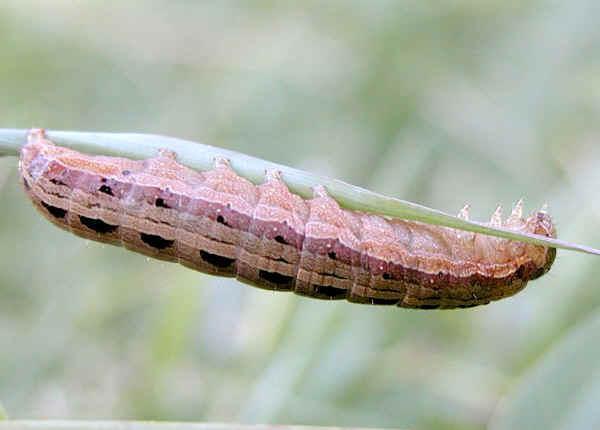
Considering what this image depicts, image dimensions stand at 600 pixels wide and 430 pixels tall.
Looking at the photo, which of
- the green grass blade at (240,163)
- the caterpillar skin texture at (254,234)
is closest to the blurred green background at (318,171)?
the caterpillar skin texture at (254,234)

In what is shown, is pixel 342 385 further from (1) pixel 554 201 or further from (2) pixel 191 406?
(1) pixel 554 201

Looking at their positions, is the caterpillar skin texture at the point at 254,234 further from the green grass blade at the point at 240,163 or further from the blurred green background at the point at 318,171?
the green grass blade at the point at 240,163

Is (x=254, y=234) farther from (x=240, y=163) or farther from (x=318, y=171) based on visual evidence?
(x=318, y=171)

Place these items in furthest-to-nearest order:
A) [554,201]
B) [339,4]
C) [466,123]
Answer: [339,4]
[466,123]
[554,201]

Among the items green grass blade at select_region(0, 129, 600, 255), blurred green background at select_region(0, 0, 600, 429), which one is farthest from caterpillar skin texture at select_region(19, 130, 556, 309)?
green grass blade at select_region(0, 129, 600, 255)

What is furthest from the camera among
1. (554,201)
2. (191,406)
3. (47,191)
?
(554,201)

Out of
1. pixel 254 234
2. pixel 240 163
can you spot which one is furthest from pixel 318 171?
pixel 240 163

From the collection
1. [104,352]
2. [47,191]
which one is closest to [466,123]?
[104,352]
